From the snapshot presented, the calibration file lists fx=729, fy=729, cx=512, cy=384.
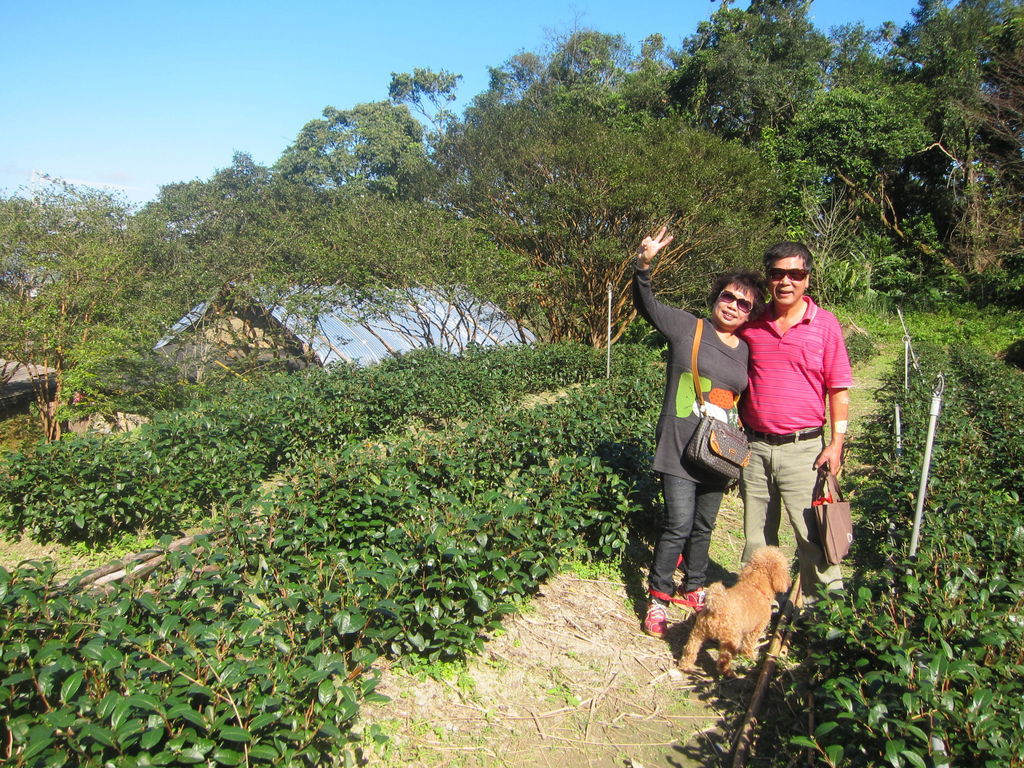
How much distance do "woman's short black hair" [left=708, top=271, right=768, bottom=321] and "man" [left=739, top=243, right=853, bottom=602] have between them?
0.05 m

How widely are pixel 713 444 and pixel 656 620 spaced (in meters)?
0.97

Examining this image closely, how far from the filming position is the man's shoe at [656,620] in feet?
11.5

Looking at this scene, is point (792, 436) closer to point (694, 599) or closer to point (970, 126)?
point (694, 599)

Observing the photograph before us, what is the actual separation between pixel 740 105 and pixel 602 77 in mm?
12682

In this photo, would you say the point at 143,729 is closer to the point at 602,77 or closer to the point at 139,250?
the point at 139,250

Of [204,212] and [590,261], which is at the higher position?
[204,212]

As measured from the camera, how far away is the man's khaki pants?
3.23 metres

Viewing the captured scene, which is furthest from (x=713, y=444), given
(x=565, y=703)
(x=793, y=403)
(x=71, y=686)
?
(x=71, y=686)

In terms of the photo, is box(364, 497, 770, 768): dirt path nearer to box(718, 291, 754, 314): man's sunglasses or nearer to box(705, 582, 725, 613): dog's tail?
box(705, 582, 725, 613): dog's tail

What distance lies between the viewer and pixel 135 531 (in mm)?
5406

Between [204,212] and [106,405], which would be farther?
[204,212]

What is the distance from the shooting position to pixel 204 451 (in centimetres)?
550

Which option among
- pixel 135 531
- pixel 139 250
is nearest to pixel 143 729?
pixel 135 531

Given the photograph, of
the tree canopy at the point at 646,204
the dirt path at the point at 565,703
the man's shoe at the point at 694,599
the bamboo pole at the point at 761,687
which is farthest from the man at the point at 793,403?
the tree canopy at the point at 646,204
